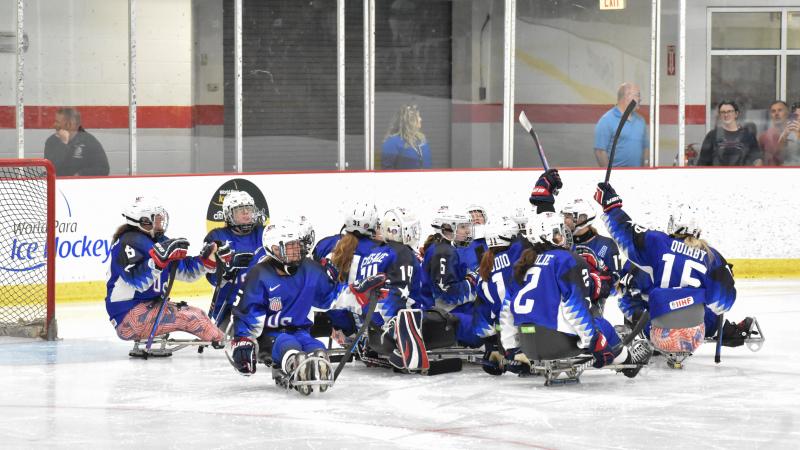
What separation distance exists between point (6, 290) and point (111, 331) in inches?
37.1

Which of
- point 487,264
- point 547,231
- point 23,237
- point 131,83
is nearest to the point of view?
point 547,231

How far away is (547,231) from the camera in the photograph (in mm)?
6895

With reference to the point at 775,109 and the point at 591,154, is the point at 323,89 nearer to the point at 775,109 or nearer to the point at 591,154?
the point at 591,154

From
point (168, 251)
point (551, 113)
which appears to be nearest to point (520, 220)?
point (168, 251)

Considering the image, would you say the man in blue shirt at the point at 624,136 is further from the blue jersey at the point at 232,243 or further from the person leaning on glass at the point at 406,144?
the blue jersey at the point at 232,243

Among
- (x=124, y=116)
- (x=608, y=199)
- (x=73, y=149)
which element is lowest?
(x=608, y=199)

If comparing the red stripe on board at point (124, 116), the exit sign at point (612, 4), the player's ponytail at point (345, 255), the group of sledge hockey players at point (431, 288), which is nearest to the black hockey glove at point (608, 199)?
the group of sledge hockey players at point (431, 288)

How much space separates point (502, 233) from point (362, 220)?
76 cm

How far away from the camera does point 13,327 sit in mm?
8945

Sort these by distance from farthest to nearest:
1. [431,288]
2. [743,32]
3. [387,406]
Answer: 1. [743,32]
2. [431,288]
3. [387,406]

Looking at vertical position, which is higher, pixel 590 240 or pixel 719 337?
pixel 590 240

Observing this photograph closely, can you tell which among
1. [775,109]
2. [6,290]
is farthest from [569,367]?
[775,109]

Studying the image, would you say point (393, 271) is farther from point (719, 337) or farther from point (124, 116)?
point (124, 116)

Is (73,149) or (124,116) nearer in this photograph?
(73,149)
